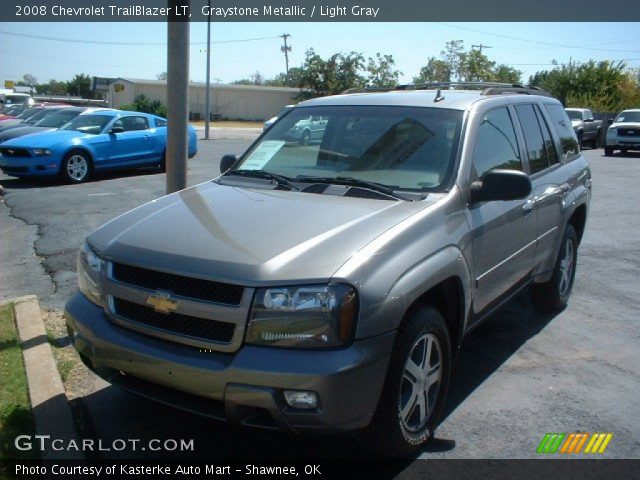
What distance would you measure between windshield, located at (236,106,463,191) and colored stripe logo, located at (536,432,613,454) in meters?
1.56

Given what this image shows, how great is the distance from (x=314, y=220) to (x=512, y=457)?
1.65 metres

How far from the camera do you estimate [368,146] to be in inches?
170

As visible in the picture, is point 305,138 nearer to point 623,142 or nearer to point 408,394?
point 408,394

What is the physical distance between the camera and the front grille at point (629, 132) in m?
26.1

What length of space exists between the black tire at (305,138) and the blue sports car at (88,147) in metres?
10.1

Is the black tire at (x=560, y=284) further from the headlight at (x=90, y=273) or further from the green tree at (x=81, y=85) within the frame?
the green tree at (x=81, y=85)

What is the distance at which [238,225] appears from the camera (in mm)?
3449

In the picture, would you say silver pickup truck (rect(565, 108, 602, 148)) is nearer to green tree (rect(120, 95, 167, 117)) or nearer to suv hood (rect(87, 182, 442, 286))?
green tree (rect(120, 95, 167, 117))

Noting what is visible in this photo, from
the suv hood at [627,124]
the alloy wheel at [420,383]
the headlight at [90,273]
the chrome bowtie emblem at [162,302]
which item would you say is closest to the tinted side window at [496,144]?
the alloy wheel at [420,383]

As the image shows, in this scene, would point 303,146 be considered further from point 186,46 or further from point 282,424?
point 282,424

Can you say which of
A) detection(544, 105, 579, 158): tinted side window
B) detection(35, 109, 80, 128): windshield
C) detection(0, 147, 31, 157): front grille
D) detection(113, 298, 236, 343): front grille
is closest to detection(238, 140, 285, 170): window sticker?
detection(113, 298, 236, 343): front grille

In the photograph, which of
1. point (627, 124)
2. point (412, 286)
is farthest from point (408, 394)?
point (627, 124)

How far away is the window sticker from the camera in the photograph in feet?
15.1

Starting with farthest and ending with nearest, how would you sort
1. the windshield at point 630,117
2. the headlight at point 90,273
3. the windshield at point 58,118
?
the windshield at point 630,117 < the windshield at point 58,118 < the headlight at point 90,273
